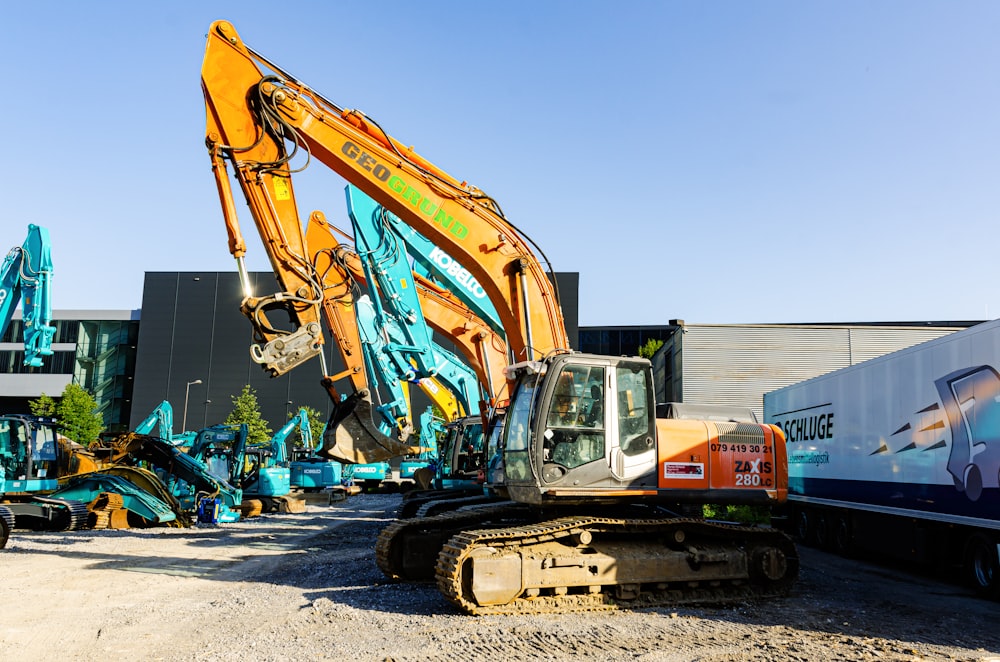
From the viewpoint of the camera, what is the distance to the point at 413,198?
11.9 m

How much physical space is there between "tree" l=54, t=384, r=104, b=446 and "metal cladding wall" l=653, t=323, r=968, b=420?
5314 cm

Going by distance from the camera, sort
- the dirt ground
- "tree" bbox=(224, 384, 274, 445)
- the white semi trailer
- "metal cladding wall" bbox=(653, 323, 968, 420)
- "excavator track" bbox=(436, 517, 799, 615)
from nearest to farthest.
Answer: the dirt ground → "excavator track" bbox=(436, 517, 799, 615) → the white semi trailer → "metal cladding wall" bbox=(653, 323, 968, 420) → "tree" bbox=(224, 384, 274, 445)

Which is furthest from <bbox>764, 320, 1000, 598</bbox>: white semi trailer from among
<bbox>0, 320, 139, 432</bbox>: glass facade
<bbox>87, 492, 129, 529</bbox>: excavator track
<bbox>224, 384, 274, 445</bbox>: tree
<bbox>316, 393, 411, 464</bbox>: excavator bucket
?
<bbox>0, 320, 139, 432</bbox>: glass facade

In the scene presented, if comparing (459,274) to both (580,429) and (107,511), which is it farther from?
(107,511)

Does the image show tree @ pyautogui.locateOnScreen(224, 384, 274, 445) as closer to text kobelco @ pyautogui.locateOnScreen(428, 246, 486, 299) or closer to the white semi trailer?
text kobelco @ pyautogui.locateOnScreen(428, 246, 486, 299)

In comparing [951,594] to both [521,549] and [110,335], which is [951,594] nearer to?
[521,549]

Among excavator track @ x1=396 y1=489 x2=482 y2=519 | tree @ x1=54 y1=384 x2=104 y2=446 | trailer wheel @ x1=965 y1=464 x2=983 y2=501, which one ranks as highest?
tree @ x1=54 y1=384 x2=104 y2=446

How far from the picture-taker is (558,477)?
29.1 ft

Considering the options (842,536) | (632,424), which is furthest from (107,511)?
(842,536)

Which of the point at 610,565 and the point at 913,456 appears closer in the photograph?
the point at 610,565

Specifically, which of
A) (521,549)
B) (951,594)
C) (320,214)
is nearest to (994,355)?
(951,594)

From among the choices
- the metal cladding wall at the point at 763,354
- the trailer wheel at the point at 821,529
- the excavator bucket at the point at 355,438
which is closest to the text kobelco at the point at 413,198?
the excavator bucket at the point at 355,438

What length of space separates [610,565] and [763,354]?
78.6 feet

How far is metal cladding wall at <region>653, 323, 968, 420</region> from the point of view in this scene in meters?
30.7
